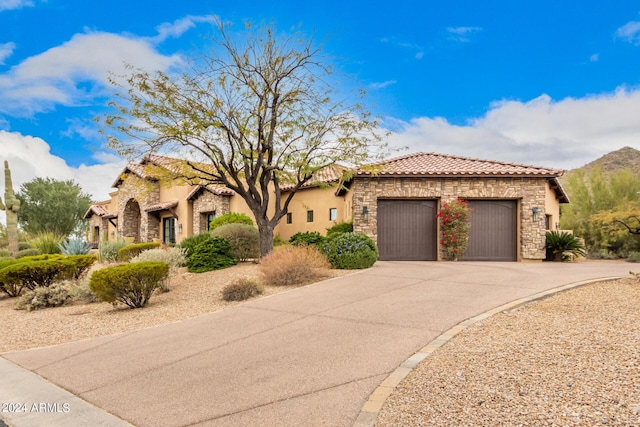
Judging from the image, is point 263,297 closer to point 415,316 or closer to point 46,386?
point 415,316

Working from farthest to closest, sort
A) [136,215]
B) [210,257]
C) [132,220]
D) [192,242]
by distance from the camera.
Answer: [136,215], [132,220], [192,242], [210,257]

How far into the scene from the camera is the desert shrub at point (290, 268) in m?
11.6

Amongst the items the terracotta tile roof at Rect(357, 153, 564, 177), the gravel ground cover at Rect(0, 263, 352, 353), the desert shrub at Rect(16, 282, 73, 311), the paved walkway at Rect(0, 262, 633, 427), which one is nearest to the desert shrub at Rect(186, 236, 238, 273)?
the gravel ground cover at Rect(0, 263, 352, 353)

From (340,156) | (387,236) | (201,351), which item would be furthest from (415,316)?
(387,236)

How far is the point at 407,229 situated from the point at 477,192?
3.13m

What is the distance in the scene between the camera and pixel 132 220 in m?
30.6

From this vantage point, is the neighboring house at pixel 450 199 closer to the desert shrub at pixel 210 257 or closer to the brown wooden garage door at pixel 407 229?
the brown wooden garage door at pixel 407 229

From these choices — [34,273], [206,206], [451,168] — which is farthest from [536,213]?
[34,273]

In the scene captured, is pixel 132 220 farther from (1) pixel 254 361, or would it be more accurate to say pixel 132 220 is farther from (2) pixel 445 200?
(1) pixel 254 361

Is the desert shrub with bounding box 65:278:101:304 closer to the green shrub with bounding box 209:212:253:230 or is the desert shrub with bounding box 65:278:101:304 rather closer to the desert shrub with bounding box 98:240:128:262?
the desert shrub with bounding box 98:240:128:262

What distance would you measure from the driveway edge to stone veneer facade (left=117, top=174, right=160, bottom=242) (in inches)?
951

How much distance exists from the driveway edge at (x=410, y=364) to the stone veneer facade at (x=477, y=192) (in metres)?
8.85

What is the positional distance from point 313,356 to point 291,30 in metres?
11.6

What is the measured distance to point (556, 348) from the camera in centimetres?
547
